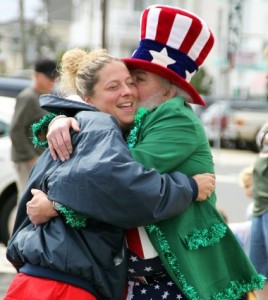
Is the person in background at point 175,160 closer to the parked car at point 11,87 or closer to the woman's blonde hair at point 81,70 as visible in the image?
the woman's blonde hair at point 81,70

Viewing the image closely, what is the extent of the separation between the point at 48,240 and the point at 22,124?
4.68 meters

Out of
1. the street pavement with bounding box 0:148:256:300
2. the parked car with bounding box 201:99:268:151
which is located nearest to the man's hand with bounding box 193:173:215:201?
the street pavement with bounding box 0:148:256:300

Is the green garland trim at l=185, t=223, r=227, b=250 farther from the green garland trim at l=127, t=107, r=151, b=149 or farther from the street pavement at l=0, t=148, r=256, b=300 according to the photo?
the street pavement at l=0, t=148, r=256, b=300

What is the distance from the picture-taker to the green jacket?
8.60ft

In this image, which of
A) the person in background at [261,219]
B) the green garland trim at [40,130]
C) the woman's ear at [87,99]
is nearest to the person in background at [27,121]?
the person in background at [261,219]

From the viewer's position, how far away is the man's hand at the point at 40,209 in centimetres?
263

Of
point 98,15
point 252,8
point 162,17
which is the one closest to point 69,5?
point 98,15

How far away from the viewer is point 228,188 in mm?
13719

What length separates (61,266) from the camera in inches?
100

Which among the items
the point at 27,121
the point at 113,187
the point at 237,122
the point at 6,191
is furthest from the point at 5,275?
the point at 237,122

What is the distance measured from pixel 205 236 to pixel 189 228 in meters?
0.06

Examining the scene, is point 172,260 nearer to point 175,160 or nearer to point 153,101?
point 175,160

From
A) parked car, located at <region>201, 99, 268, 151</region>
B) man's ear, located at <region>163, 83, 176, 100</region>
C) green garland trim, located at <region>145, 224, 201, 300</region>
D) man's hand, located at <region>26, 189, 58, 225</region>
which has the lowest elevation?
parked car, located at <region>201, 99, 268, 151</region>

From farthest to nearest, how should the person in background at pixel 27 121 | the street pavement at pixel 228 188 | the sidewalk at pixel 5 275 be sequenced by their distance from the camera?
the person in background at pixel 27 121 → the street pavement at pixel 228 188 → the sidewalk at pixel 5 275
